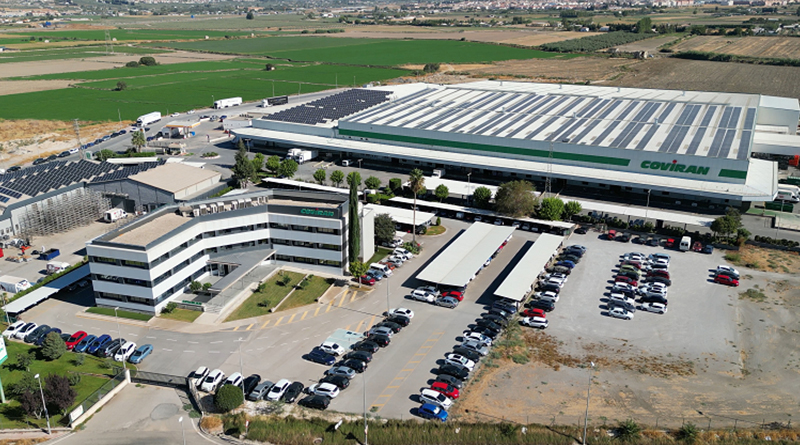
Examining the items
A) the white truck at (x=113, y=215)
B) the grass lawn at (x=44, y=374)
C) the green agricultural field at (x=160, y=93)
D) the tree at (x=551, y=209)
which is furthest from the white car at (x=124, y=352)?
the green agricultural field at (x=160, y=93)

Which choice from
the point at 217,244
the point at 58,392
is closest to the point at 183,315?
the point at 217,244

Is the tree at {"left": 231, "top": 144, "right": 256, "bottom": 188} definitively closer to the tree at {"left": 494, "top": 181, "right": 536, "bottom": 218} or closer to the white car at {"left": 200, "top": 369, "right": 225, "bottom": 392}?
the tree at {"left": 494, "top": 181, "right": 536, "bottom": 218}

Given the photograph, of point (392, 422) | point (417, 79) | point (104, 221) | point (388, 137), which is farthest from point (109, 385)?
point (417, 79)

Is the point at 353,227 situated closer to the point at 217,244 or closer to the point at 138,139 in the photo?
the point at 217,244

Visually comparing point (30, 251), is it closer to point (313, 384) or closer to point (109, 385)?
point (109, 385)

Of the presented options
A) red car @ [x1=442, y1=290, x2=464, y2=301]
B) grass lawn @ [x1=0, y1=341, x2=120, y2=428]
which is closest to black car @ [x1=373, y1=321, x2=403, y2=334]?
red car @ [x1=442, y1=290, x2=464, y2=301]

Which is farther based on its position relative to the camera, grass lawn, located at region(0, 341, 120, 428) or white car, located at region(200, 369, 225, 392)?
white car, located at region(200, 369, 225, 392)

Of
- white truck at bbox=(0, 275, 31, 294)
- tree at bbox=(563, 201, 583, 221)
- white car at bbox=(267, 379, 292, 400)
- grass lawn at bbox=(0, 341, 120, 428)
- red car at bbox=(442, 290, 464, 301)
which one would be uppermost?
tree at bbox=(563, 201, 583, 221)

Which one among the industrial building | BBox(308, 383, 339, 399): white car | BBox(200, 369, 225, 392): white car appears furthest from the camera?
the industrial building

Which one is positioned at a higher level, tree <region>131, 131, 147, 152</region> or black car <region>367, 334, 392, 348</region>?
tree <region>131, 131, 147, 152</region>
